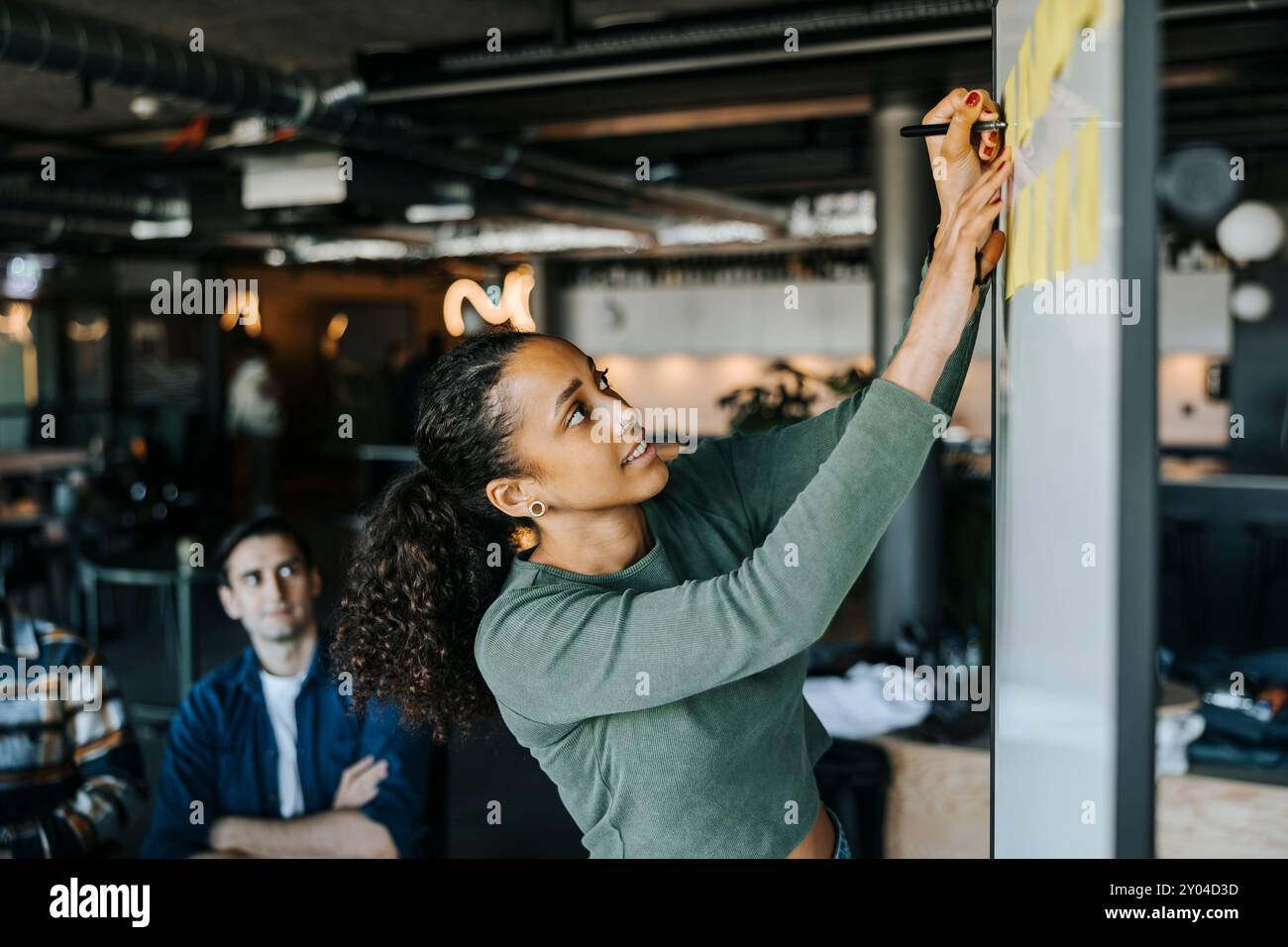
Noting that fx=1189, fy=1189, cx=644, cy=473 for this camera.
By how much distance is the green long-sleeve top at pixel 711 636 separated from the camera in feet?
3.40

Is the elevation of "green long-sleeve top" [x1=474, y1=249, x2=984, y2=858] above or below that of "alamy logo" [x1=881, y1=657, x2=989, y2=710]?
above

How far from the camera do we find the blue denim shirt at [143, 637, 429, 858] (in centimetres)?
234

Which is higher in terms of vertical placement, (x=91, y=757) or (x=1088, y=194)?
(x=1088, y=194)

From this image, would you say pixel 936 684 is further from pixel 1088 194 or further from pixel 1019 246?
pixel 1088 194

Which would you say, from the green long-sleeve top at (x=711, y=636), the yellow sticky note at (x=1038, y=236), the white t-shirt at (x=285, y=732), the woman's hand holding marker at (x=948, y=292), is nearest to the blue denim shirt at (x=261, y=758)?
the white t-shirt at (x=285, y=732)

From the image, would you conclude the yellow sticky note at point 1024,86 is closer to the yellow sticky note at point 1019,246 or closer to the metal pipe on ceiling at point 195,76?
the yellow sticky note at point 1019,246

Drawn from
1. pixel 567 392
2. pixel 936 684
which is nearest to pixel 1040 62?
pixel 567 392

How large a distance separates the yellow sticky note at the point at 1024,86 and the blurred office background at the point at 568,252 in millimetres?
215

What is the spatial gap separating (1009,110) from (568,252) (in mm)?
11342

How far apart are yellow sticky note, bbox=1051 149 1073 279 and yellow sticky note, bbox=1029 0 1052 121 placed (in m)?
0.07

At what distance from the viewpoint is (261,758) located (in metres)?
2.43
